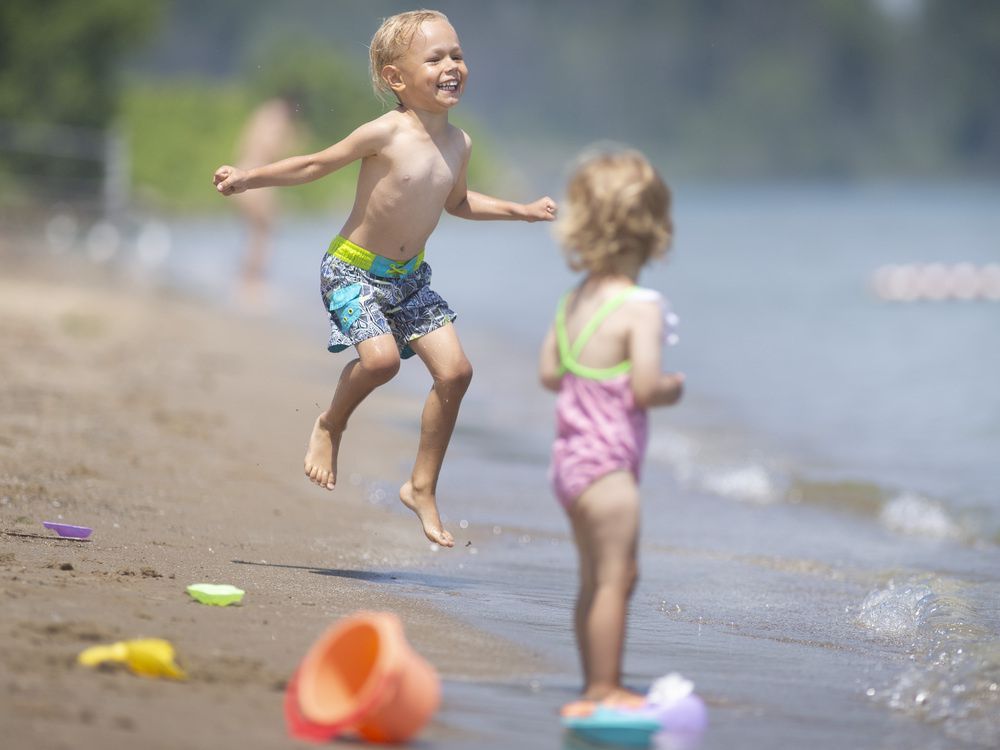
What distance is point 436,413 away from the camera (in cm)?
525

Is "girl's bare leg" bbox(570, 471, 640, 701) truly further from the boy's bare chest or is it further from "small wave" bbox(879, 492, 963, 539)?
"small wave" bbox(879, 492, 963, 539)

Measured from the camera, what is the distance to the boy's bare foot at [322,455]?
214 inches

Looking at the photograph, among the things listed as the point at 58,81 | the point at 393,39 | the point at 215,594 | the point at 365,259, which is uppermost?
the point at 58,81

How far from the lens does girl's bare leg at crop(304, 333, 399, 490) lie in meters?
5.07

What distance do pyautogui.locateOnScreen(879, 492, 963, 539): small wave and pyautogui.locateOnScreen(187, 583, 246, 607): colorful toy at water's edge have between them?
394 centimetres

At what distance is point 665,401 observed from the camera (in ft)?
12.0

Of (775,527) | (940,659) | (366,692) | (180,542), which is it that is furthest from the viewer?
(775,527)

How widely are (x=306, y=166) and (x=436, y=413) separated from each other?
0.96 meters

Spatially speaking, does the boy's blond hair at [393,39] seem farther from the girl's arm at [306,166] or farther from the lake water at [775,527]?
the lake water at [775,527]

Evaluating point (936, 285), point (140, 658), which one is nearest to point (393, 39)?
point (140, 658)

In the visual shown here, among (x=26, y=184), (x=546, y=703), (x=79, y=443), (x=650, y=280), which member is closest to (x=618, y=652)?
(x=546, y=703)

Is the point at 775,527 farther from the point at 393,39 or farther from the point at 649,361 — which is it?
the point at 649,361

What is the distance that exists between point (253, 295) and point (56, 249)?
15.9 ft

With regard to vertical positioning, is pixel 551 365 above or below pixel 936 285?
below
